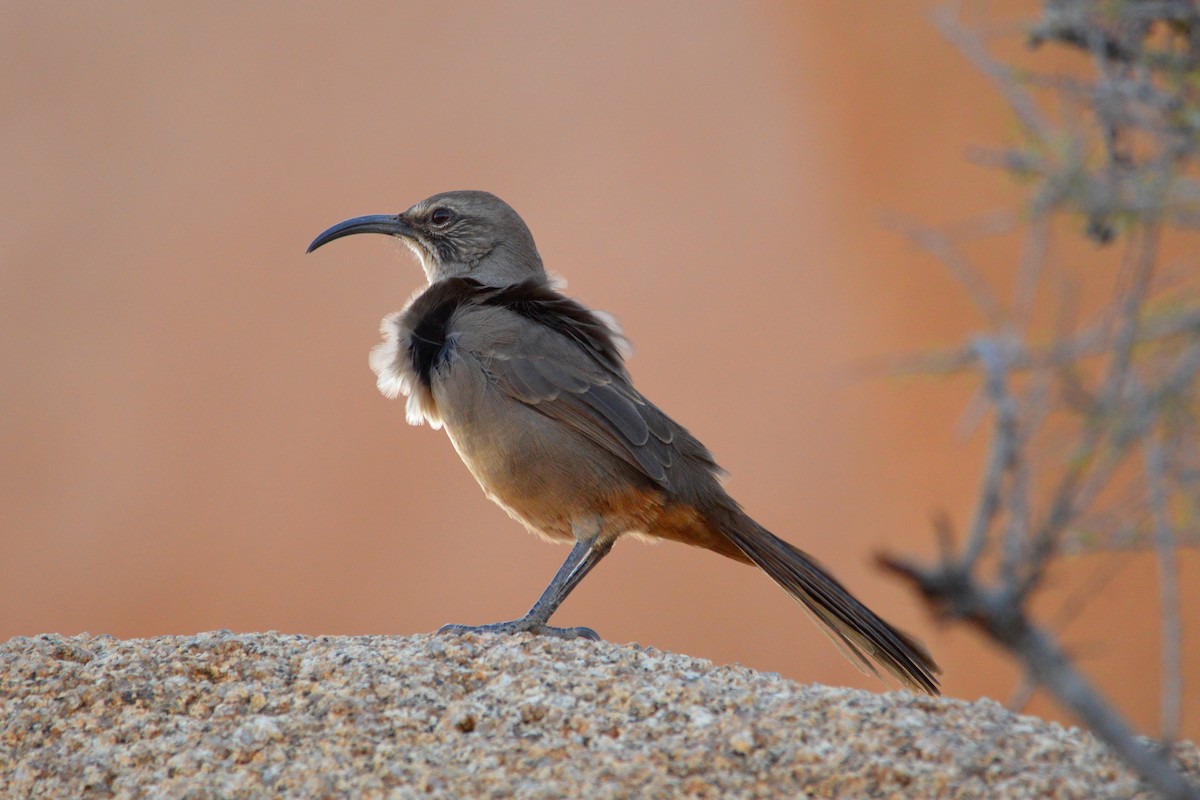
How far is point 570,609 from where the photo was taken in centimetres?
1222

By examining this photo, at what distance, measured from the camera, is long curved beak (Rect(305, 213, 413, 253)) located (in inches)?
240

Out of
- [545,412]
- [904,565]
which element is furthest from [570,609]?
[904,565]

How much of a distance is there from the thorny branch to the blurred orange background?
6.56 meters

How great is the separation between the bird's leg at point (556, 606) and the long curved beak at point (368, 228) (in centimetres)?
201

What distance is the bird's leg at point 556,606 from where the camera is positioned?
14.6ft

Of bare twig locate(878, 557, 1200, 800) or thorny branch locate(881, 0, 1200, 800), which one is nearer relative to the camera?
bare twig locate(878, 557, 1200, 800)

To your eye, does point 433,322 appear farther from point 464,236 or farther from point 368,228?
point 368,228

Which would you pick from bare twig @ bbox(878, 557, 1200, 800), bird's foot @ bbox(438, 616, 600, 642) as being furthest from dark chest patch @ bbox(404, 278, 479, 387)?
bare twig @ bbox(878, 557, 1200, 800)

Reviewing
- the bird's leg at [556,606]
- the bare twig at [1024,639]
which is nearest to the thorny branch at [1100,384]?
the bare twig at [1024,639]

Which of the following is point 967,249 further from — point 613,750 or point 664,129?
point 613,750

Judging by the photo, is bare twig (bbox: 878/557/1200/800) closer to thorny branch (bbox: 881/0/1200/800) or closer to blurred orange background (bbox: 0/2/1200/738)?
thorny branch (bbox: 881/0/1200/800)

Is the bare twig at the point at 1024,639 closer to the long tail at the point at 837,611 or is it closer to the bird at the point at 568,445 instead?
the long tail at the point at 837,611


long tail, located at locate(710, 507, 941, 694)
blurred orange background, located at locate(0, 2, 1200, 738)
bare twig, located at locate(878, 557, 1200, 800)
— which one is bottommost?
bare twig, located at locate(878, 557, 1200, 800)

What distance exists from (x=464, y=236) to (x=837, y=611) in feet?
8.26
